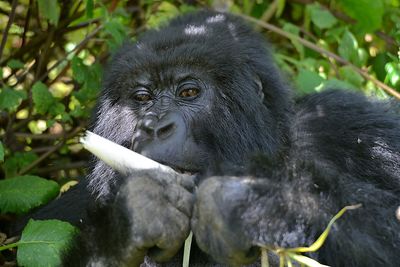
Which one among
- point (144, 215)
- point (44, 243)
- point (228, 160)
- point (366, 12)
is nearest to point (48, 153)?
point (44, 243)

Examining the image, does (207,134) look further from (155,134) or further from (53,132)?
(53,132)

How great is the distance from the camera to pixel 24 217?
4.38 meters

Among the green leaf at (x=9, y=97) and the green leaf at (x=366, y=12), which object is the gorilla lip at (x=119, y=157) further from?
the green leaf at (x=366, y=12)

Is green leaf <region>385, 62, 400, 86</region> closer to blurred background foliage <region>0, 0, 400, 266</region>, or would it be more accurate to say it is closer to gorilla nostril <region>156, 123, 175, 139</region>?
blurred background foliage <region>0, 0, 400, 266</region>

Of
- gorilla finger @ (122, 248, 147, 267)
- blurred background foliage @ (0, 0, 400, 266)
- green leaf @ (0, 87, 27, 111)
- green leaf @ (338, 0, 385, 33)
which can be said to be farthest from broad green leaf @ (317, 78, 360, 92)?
gorilla finger @ (122, 248, 147, 267)

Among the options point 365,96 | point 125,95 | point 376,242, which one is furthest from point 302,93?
point 376,242

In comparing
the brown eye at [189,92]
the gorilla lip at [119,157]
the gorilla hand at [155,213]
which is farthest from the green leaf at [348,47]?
the gorilla hand at [155,213]

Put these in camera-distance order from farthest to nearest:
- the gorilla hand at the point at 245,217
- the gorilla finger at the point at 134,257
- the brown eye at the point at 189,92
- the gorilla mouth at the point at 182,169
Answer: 1. the brown eye at the point at 189,92
2. the gorilla mouth at the point at 182,169
3. the gorilla finger at the point at 134,257
4. the gorilla hand at the point at 245,217

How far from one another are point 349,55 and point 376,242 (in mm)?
2419

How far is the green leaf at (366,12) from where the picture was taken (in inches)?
192

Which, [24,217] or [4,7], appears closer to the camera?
[24,217]

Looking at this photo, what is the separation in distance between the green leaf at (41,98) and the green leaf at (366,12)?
7.25ft

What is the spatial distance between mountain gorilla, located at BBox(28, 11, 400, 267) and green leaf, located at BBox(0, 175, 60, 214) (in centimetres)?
26

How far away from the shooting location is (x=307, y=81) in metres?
4.36
